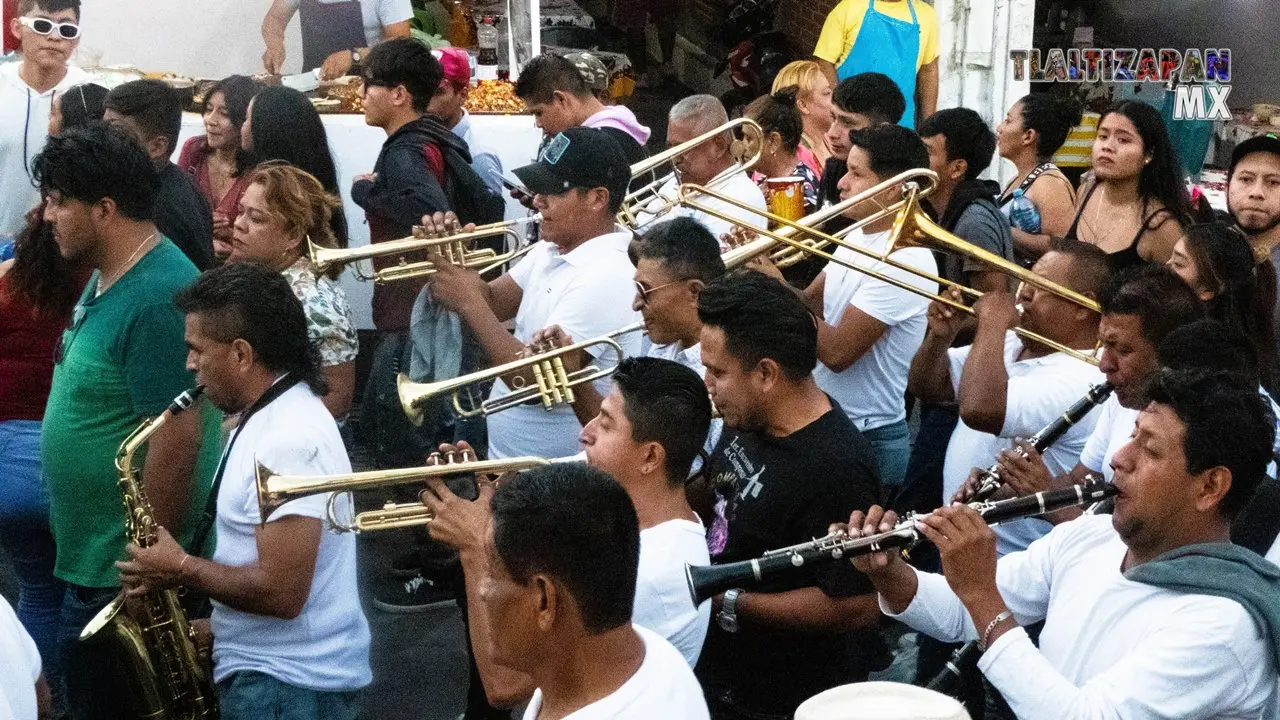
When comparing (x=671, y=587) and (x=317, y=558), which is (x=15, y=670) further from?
(x=671, y=587)

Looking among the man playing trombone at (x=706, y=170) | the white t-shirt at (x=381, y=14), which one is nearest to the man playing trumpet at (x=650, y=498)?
the man playing trombone at (x=706, y=170)

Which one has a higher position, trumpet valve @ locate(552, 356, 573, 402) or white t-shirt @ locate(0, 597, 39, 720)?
white t-shirt @ locate(0, 597, 39, 720)

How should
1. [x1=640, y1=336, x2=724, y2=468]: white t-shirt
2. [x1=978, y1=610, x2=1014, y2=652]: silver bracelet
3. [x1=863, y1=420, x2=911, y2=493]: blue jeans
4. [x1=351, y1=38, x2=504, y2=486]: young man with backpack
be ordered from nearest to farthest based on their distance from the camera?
[x1=978, y1=610, x2=1014, y2=652]: silver bracelet → [x1=640, y1=336, x2=724, y2=468]: white t-shirt → [x1=863, y1=420, x2=911, y2=493]: blue jeans → [x1=351, y1=38, x2=504, y2=486]: young man with backpack

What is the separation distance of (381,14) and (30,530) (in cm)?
471

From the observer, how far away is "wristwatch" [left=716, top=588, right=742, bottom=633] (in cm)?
356

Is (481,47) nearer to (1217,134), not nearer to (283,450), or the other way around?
(1217,134)

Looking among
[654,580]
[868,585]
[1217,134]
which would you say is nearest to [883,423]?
[868,585]

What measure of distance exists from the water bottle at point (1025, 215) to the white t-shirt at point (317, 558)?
3.62 meters

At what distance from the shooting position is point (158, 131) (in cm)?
570

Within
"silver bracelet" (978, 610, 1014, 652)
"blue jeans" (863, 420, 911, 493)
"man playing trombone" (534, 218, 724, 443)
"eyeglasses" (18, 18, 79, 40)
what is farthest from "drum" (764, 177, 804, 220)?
"silver bracelet" (978, 610, 1014, 652)

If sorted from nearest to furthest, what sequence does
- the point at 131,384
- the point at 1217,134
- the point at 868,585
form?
the point at 868,585
the point at 131,384
the point at 1217,134

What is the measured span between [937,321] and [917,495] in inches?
28.0

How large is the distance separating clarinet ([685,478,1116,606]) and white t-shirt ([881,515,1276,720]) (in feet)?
0.27

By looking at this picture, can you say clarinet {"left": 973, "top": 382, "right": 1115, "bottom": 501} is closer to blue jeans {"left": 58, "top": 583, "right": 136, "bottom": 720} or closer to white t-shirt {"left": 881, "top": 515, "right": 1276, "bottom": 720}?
white t-shirt {"left": 881, "top": 515, "right": 1276, "bottom": 720}
